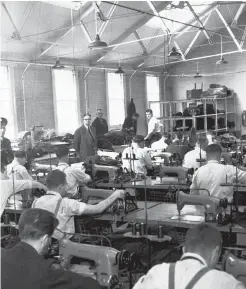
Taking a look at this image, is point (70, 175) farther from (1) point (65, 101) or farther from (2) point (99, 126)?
(1) point (65, 101)

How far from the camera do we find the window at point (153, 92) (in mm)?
14812

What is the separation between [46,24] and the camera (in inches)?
380

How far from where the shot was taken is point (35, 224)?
2162 mm

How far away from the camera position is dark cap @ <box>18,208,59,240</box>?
2141 millimetres

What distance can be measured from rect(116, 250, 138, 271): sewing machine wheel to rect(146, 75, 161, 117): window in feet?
40.7

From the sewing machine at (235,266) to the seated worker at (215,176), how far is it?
1.75m

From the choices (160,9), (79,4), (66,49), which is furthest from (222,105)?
(79,4)

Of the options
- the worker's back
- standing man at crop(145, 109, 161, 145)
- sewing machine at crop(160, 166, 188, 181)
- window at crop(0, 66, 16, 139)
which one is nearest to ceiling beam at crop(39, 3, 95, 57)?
window at crop(0, 66, 16, 139)

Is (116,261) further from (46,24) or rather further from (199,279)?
(46,24)

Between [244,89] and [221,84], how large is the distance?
92cm

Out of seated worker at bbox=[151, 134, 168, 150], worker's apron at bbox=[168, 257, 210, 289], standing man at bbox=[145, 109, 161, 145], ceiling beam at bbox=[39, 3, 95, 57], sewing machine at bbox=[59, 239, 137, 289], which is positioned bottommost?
sewing machine at bbox=[59, 239, 137, 289]

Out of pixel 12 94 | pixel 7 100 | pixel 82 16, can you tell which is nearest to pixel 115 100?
pixel 82 16

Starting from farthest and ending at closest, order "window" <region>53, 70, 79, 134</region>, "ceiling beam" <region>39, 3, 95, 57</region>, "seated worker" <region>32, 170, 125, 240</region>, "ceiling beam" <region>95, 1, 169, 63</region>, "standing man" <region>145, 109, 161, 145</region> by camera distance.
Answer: "window" <region>53, 70, 79, 134</region> < "ceiling beam" <region>95, 1, 169, 63</region> < "ceiling beam" <region>39, 3, 95, 57</region> < "standing man" <region>145, 109, 161, 145</region> < "seated worker" <region>32, 170, 125, 240</region>

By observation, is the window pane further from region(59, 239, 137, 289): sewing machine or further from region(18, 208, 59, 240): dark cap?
region(18, 208, 59, 240): dark cap
